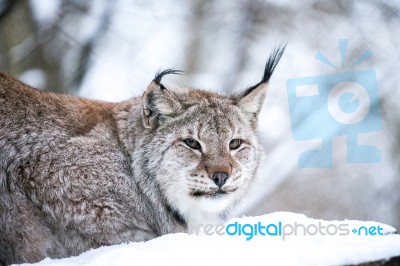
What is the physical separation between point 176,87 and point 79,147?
92 cm

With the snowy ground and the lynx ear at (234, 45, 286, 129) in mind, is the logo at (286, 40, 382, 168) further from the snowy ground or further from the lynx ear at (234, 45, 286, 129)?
A: the snowy ground

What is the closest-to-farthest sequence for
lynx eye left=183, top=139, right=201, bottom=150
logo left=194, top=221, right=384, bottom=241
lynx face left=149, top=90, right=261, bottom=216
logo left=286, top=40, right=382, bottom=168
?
logo left=194, top=221, right=384, bottom=241
lynx face left=149, top=90, right=261, bottom=216
lynx eye left=183, top=139, right=201, bottom=150
logo left=286, top=40, right=382, bottom=168

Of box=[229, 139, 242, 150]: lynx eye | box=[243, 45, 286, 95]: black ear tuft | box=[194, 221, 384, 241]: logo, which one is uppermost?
box=[243, 45, 286, 95]: black ear tuft

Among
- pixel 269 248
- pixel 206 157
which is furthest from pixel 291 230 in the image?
pixel 206 157

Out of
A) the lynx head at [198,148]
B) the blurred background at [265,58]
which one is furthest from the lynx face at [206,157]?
the blurred background at [265,58]

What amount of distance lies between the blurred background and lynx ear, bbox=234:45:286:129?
88 centimetres

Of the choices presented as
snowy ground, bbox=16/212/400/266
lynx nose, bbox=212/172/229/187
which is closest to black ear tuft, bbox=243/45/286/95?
lynx nose, bbox=212/172/229/187

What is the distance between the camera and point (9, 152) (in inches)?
146

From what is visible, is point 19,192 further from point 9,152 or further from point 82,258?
point 82,258

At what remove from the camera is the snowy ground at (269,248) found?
2.94 metres

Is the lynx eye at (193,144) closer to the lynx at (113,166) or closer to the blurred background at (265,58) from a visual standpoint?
the lynx at (113,166)

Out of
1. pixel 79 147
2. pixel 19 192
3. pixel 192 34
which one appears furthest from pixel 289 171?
pixel 19 192

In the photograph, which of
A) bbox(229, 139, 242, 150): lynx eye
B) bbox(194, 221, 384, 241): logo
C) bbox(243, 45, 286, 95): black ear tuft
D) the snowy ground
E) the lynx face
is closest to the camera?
the snowy ground

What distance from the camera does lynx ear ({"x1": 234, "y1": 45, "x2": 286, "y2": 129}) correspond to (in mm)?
4184
